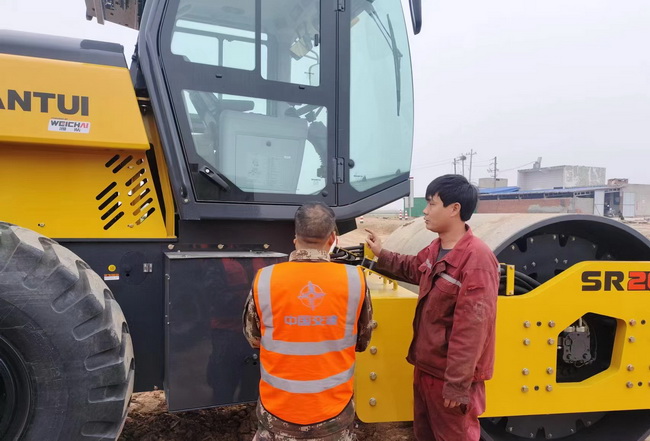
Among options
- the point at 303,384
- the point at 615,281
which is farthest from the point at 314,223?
the point at 615,281

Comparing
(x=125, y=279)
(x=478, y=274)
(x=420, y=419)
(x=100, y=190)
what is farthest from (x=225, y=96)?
(x=420, y=419)

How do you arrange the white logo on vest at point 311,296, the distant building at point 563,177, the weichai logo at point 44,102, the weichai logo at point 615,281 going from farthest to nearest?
the distant building at point 563,177
the weichai logo at point 615,281
the weichai logo at point 44,102
the white logo on vest at point 311,296

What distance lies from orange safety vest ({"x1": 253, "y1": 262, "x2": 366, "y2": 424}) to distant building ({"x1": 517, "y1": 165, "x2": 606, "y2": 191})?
49651mm

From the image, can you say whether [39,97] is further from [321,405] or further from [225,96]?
[321,405]

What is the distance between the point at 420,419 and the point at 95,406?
1.40 meters

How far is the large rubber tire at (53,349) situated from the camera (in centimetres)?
170

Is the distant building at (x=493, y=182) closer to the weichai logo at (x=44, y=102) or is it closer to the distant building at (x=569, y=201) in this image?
the distant building at (x=569, y=201)

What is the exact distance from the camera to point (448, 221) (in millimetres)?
2146

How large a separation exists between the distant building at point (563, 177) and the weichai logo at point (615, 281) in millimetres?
48139

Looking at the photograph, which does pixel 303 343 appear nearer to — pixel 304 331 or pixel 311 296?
pixel 304 331

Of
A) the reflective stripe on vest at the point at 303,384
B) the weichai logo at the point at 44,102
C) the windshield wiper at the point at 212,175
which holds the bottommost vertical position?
the reflective stripe on vest at the point at 303,384

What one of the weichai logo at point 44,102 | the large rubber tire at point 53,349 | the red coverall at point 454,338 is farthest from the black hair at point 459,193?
the weichai logo at point 44,102

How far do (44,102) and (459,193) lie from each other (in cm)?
184

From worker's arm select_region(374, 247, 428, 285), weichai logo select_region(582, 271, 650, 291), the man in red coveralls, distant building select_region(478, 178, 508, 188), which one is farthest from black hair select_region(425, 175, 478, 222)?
distant building select_region(478, 178, 508, 188)
